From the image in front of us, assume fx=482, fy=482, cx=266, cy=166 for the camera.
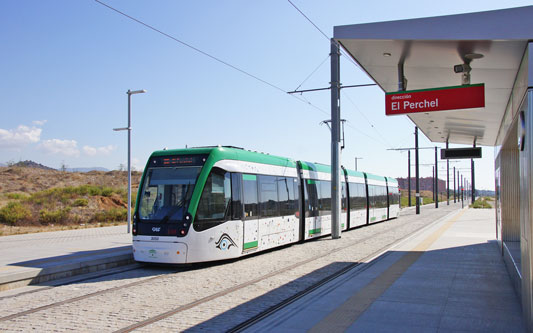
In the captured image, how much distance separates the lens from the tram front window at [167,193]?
1174 centimetres

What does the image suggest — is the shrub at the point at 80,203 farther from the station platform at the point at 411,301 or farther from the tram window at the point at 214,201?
the station platform at the point at 411,301

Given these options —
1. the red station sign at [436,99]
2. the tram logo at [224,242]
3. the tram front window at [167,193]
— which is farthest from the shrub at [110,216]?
the red station sign at [436,99]

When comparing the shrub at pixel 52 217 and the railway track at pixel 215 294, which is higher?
the shrub at pixel 52 217

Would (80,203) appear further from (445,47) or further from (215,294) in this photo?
(445,47)

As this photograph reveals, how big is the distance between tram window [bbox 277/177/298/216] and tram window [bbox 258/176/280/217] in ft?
1.14

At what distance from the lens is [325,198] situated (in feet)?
65.8

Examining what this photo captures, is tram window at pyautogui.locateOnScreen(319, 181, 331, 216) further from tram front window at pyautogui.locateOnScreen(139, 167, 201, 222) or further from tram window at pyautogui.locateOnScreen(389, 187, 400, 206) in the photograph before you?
tram window at pyautogui.locateOnScreen(389, 187, 400, 206)

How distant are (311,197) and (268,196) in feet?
13.0

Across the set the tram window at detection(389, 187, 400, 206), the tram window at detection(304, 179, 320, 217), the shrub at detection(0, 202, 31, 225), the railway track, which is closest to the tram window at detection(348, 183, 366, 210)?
the tram window at detection(304, 179, 320, 217)

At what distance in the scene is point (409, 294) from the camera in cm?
842

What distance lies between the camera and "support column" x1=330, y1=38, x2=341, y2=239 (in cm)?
1948

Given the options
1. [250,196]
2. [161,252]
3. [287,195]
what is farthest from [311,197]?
[161,252]

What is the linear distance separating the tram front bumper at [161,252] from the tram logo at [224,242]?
39.7 inches

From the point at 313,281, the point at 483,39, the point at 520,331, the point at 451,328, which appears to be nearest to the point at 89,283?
the point at 313,281
